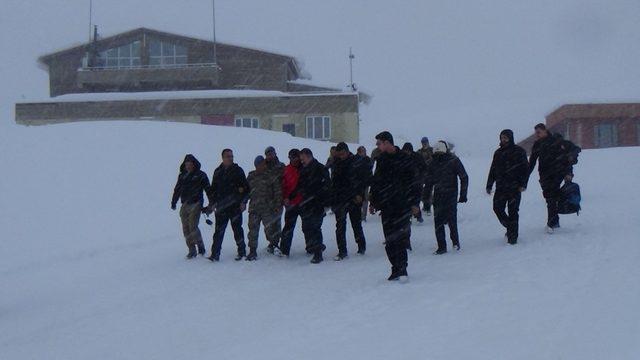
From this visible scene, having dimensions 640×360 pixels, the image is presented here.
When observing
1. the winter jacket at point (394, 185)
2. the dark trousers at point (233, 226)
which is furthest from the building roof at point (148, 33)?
the winter jacket at point (394, 185)

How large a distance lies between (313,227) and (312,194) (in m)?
0.53

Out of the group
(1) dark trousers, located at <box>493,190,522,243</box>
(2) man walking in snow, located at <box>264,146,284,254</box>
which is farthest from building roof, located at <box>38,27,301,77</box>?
(1) dark trousers, located at <box>493,190,522,243</box>

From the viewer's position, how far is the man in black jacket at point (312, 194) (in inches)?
457

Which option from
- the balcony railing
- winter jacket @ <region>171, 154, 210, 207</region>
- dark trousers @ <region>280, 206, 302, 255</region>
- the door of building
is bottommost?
dark trousers @ <region>280, 206, 302, 255</region>

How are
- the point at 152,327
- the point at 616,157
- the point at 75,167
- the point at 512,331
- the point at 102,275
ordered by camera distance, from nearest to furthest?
the point at 512,331
the point at 152,327
the point at 102,275
the point at 75,167
the point at 616,157

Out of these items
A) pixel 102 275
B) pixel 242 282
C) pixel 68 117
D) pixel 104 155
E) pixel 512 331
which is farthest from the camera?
pixel 68 117

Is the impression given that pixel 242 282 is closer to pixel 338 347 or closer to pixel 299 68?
pixel 338 347

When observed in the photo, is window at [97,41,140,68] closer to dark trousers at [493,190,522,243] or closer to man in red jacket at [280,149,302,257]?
man in red jacket at [280,149,302,257]

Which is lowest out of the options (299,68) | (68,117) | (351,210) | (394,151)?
(351,210)

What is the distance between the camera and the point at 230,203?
1198 cm

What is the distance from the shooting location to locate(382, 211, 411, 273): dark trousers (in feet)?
30.0

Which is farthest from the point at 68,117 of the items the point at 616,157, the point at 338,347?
the point at 338,347

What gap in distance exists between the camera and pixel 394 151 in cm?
942

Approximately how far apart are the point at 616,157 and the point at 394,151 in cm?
2183
